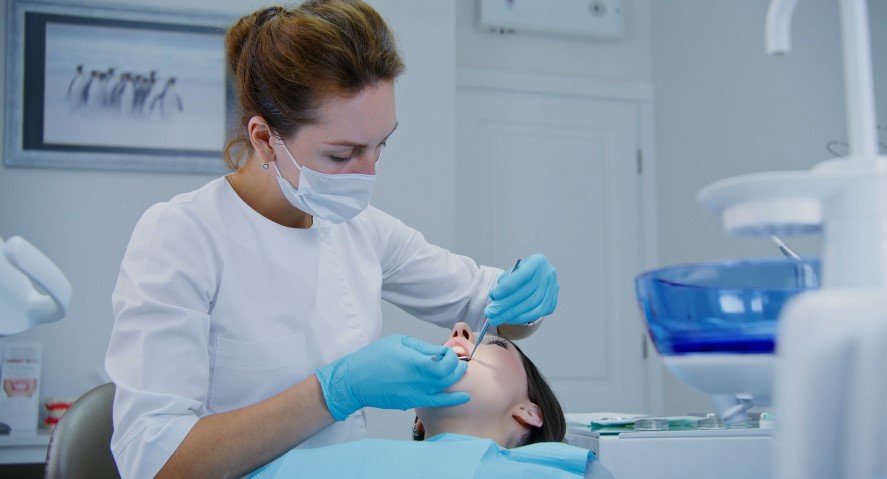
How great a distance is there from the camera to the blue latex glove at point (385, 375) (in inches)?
47.8

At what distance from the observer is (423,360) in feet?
4.03

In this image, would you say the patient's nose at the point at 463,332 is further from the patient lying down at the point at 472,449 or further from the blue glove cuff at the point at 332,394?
the blue glove cuff at the point at 332,394

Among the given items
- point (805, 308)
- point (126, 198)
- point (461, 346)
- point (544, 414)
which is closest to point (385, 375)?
point (461, 346)

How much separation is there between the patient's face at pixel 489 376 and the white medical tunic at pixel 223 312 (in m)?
0.17

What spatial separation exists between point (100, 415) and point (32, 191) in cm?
A: 153

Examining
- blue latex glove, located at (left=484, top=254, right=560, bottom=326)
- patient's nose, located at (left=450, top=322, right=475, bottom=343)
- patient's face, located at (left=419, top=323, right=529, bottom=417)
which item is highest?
blue latex glove, located at (left=484, top=254, right=560, bottom=326)

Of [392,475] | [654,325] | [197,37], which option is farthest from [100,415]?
[197,37]

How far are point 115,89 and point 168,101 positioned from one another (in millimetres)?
167

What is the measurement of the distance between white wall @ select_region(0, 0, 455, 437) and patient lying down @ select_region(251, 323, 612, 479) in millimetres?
1329

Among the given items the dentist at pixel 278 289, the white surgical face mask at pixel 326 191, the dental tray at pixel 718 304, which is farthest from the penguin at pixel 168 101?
the dental tray at pixel 718 304

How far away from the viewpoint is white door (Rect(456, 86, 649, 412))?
338cm

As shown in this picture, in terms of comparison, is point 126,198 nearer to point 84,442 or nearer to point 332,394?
point 84,442

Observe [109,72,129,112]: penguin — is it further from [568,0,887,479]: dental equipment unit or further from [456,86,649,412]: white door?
[568,0,887,479]: dental equipment unit

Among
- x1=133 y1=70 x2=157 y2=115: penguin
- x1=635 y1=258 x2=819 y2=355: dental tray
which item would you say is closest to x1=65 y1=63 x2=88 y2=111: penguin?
x1=133 y1=70 x2=157 y2=115: penguin
